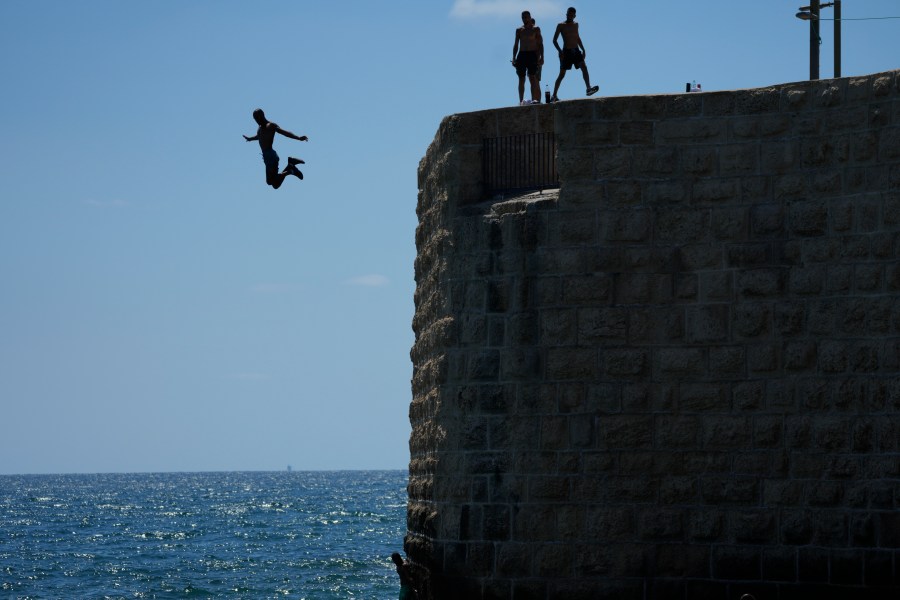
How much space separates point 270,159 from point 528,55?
343 centimetres

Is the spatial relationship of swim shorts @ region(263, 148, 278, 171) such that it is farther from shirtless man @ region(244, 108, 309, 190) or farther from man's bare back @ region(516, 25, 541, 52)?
man's bare back @ region(516, 25, 541, 52)

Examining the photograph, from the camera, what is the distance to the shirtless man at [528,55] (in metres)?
17.7

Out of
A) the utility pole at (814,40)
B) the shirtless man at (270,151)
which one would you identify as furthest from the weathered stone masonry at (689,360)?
the utility pole at (814,40)

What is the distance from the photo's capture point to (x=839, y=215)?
13594mm

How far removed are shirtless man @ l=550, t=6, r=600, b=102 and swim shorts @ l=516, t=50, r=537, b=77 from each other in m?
0.32

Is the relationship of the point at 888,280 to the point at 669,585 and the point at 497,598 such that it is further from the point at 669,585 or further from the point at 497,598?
the point at 497,598

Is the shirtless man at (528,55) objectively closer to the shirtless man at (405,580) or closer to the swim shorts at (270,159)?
the swim shorts at (270,159)

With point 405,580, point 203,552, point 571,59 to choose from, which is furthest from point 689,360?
point 203,552

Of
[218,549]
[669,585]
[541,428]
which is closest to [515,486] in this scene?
[541,428]

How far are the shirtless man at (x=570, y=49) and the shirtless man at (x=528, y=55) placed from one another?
10.0 inches

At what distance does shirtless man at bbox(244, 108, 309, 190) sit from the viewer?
16.4m

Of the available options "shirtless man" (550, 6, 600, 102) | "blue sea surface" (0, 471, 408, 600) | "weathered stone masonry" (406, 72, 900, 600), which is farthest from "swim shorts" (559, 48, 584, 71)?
"blue sea surface" (0, 471, 408, 600)

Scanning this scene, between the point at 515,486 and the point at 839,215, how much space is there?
4007 millimetres

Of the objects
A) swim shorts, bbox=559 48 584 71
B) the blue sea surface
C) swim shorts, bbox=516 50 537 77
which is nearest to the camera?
swim shorts, bbox=559 48 584 71
